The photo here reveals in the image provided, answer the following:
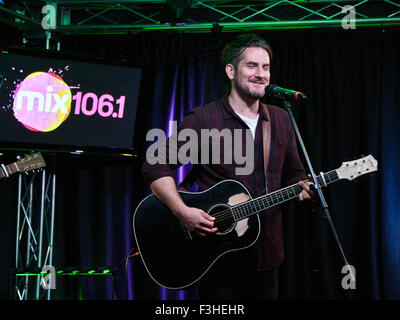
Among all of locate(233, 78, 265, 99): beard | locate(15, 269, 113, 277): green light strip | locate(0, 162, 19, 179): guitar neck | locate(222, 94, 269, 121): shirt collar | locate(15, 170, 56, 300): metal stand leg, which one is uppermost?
locate(233, 78, 265, 99): beard

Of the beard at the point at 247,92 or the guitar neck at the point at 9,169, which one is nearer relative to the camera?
the beard at the point at 247,92

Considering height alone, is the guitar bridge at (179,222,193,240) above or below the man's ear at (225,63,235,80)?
below

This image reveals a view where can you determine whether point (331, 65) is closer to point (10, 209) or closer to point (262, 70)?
point (262, 70)

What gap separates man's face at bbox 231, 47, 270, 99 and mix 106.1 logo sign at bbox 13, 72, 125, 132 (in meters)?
1.86

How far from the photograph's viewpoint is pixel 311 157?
4.61 metres

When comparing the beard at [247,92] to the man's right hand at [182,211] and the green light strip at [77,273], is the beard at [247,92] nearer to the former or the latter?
the man's right hand at [182,211]

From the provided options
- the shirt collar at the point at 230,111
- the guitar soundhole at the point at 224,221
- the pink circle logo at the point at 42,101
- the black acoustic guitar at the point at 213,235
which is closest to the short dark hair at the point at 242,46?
the shirt collar at the point at 230,111

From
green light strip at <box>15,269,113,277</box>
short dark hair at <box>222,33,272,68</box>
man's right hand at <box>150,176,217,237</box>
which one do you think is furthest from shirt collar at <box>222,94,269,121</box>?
green light strip at <box>15,269,113,277</box>

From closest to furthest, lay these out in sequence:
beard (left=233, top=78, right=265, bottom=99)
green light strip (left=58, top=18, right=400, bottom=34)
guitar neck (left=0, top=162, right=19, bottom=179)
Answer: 1. beard (left=233, top=78, right=265, bottom=99)
2. guitar neck (left=0, top=162, right=19, bottom=179)
3. green light strip (left=58, top=18, right=400, bottom=34)

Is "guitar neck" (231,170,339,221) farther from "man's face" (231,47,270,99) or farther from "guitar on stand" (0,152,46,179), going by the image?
"guitar on stand" (0,152,46,179)

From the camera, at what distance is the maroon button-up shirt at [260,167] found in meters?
2.78

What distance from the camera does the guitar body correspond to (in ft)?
8.89

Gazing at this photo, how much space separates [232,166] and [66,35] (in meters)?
3.11
